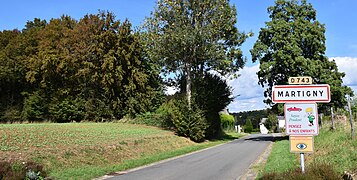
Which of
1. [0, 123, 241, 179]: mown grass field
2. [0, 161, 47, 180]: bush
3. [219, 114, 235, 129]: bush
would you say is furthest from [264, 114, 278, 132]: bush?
[0, 161, 47, 180]: bush

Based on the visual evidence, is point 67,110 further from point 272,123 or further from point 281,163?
point 272,123

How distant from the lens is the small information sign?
810 centimetres

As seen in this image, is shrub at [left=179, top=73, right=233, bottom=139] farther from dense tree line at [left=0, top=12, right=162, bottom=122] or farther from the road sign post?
the road sign post

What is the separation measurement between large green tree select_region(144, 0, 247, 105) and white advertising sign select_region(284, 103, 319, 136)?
72.5 ft

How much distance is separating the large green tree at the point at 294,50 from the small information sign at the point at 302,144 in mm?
22993

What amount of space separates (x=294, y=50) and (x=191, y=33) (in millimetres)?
9232

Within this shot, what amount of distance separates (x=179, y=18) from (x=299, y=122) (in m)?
24.2

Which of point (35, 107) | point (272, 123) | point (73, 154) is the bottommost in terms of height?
point (73, 154)

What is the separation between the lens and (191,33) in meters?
29.8

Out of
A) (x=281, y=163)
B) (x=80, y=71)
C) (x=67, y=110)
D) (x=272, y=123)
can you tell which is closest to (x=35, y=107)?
(x=67, y=110)

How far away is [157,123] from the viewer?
37562 mm

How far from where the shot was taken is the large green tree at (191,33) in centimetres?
3042

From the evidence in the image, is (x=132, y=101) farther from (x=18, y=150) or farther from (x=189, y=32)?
(x=18, y=150)

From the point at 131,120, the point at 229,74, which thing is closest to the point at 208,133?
the point at 229,74
